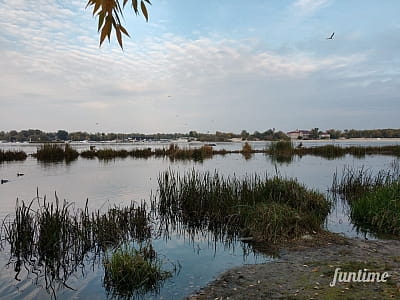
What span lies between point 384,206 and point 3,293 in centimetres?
1002

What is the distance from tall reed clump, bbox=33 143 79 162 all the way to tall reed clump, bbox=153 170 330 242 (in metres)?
27.6

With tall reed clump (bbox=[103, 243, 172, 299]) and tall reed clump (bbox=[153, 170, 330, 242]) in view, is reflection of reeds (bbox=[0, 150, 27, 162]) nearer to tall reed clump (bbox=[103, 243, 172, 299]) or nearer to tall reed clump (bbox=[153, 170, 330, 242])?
tall reed clump (bbox=[153, 170, 330, 242])

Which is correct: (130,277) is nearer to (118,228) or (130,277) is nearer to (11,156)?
(118,228)

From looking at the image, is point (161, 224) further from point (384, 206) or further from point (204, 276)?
point (384, 206)

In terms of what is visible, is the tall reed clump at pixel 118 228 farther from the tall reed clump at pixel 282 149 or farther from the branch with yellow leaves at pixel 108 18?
the tall reed clump at pixel 282 149

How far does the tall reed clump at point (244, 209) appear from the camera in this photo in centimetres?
945

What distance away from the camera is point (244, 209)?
10.8m

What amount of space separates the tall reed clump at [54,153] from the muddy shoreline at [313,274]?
3401 centimetres

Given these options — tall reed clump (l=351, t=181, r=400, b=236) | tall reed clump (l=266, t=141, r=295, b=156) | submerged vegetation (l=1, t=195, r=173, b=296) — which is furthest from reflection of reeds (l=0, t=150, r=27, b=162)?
tall reed clump (l=351, t=181, r=400, b=236)

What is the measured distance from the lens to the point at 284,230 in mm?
9242

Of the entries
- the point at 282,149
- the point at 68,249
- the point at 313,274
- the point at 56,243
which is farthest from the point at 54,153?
the point at 313,274

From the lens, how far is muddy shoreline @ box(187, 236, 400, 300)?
5.46m

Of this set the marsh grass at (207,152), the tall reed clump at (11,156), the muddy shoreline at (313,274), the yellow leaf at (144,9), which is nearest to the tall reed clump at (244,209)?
the muddy shoreline at (313,274)

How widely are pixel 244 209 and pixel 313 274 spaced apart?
4.53 m
